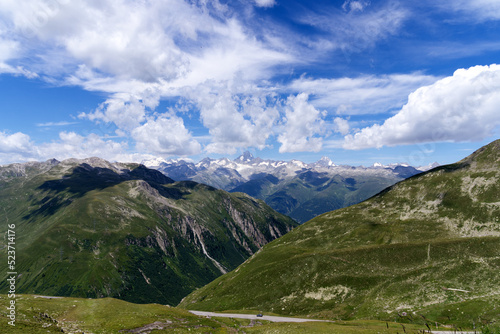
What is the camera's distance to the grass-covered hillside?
85.7 meters

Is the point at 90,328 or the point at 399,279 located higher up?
the point at 90,328

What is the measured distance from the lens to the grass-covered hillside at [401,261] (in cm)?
8569

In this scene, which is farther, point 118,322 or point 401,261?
point 401,261

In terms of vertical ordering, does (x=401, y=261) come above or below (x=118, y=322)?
below

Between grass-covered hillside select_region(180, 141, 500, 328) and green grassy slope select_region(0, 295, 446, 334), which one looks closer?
green grassy slope select_region(0, 295, 446, 334)

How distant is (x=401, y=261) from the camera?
4385 inches

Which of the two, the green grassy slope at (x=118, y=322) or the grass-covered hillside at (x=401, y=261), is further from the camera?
the grass-covered hillside at (x=401, y=261)

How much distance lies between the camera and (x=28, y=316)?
50219 mm

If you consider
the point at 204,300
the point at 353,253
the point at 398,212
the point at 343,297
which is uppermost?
the point at 398,212

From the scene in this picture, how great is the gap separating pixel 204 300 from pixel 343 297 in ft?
263

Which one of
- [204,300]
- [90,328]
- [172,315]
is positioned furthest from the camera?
[204,300]

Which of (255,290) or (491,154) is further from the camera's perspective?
(491,154)

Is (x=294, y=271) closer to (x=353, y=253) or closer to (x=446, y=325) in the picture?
Result: (x=353, y=253)

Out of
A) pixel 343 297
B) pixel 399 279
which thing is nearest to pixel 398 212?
pixel 399 279
